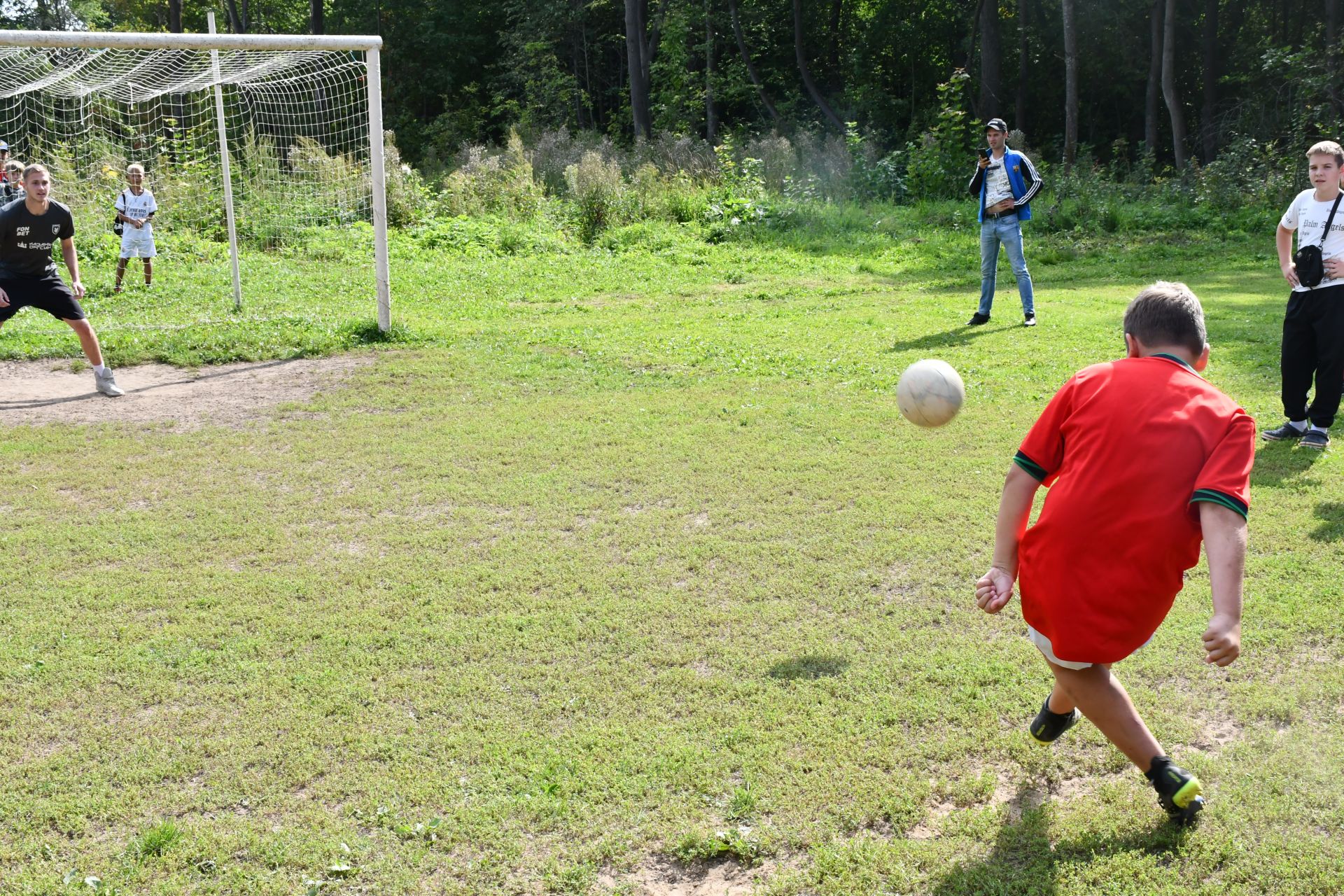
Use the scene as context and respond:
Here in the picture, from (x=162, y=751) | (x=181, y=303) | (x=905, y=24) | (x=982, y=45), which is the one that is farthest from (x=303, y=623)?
(x=905, y=24)

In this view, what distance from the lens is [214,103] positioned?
49.8 feet

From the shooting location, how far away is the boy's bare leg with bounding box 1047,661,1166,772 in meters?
3.26

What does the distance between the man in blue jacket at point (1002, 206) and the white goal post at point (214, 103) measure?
6.60 meters

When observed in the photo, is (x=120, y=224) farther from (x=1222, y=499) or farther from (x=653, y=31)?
Answer: (x=653, y=31)

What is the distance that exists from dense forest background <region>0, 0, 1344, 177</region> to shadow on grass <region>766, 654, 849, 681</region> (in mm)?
25030

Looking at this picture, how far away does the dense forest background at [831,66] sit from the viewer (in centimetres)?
3044

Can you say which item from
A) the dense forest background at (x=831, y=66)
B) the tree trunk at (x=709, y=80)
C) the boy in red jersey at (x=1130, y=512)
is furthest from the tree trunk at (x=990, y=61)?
the boy in red jersey at (x=1130, y=512)

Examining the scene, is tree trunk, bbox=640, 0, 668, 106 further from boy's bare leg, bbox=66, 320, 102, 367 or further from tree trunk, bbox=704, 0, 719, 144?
boy's bare leg, bbox=66, 320, 102, 367

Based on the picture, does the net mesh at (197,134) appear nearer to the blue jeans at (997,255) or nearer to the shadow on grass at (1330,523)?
the blue jeans at (997,255)

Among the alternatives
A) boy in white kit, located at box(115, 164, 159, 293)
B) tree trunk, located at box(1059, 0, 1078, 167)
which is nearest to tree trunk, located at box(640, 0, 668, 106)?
tree trunk, located at box(1059, 0, 1078, 167)

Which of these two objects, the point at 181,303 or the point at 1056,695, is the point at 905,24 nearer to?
the point at 181,303

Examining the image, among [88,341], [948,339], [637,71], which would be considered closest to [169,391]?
[88,341]

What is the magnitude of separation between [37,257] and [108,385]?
1.25 m

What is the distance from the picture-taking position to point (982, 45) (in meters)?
29.9
